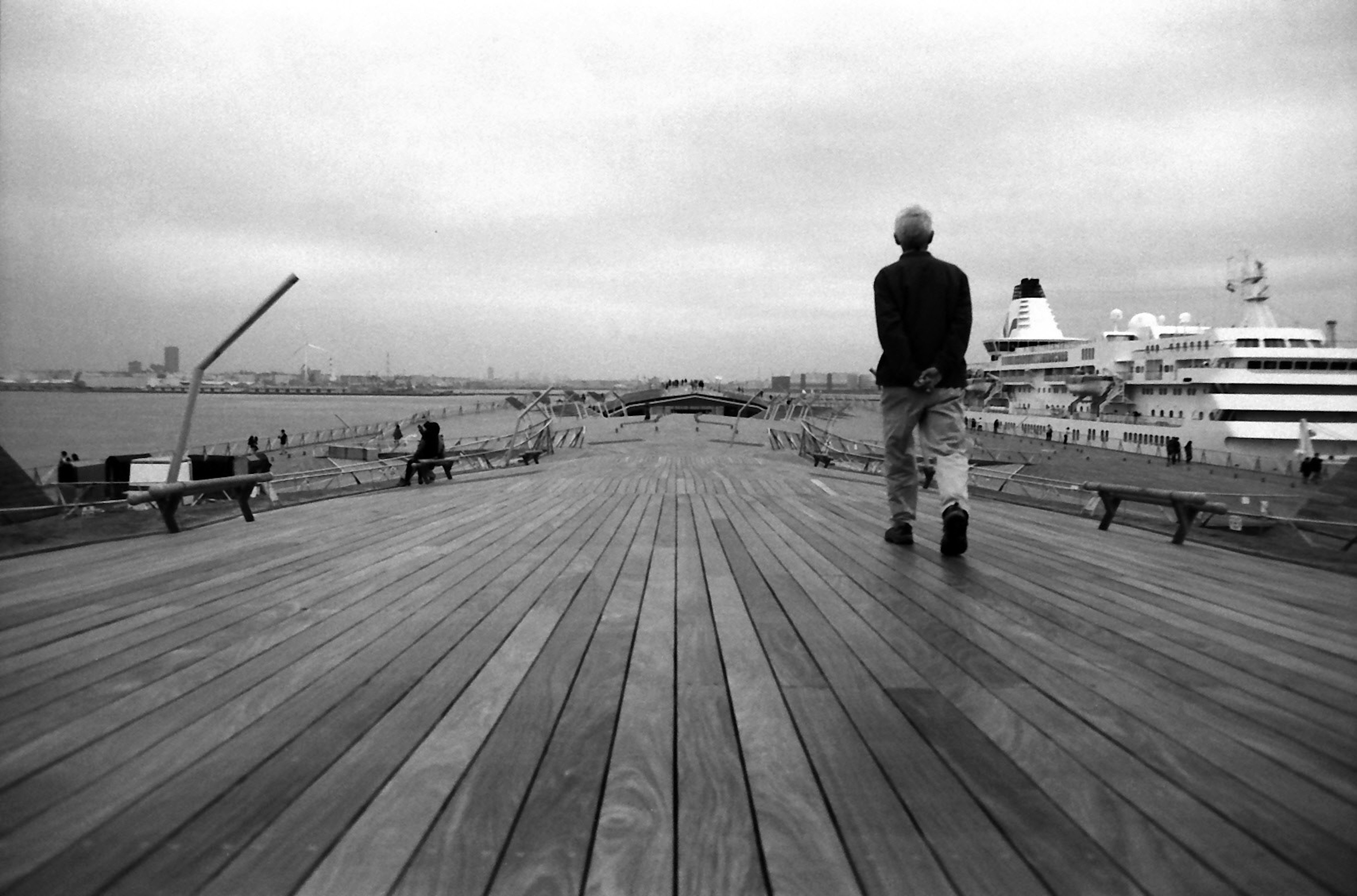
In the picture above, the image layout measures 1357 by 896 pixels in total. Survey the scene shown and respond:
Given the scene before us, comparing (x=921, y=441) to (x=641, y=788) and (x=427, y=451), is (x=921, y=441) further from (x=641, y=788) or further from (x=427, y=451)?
(x=427, y=451)

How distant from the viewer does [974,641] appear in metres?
2.55

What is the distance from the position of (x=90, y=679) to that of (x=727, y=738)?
1880 millimetres

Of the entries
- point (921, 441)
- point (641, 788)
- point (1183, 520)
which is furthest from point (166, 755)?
point (1183, 520)

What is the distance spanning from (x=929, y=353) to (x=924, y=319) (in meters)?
0.19

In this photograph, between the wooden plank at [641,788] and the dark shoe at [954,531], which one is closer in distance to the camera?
the wooden plank at [641,788]

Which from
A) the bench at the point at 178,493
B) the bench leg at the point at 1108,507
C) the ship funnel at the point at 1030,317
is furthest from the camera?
the ship funnel at the point at 1030,317

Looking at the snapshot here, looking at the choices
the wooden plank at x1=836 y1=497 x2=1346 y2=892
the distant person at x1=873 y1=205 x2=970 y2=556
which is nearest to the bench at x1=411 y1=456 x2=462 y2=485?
the distant person at x1=873 y1=205 x2=970 y2=556

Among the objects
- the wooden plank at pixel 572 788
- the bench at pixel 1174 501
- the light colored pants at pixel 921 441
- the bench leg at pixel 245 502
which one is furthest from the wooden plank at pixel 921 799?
the bench leg at pixel 245 502

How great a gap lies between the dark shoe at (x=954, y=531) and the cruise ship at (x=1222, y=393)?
111 ft

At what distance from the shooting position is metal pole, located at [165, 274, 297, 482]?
6.02m

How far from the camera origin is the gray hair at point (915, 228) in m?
4.36

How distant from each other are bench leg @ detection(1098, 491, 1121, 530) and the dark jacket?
1.89 m

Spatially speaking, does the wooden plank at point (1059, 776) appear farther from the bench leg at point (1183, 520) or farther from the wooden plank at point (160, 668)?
the bench leg at point (1183, 520)

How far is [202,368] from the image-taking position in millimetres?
6516
